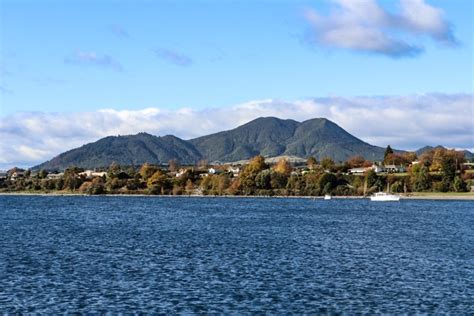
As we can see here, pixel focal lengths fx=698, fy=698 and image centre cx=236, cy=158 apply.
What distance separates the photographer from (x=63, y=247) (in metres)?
58.9

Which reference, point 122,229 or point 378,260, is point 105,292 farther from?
point 122,229

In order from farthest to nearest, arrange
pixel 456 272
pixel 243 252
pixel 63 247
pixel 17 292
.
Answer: pixel 63 247 → pixel 243 252 → pixel 456 272 → pixel 17 292

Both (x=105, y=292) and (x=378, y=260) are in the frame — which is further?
(x=378, y=260)

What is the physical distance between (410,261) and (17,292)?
27.8 meters

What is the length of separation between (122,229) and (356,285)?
4777 centimetres

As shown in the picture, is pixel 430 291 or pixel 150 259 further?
pixel 150 259

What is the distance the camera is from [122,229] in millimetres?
82438

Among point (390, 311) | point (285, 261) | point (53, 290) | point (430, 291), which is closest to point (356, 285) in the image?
point (430, 291)

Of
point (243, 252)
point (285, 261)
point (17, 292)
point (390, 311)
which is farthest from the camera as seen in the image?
point (243, 252)

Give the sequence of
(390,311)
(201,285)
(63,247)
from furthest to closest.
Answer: (63,247) < (201,285) < (390,311)

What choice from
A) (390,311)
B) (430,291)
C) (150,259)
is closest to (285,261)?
(150,259)

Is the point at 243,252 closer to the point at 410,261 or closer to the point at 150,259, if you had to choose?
the point at 150,259

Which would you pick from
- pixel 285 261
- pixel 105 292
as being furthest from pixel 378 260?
pixel 105 292

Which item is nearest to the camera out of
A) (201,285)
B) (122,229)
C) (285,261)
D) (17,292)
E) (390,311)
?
(390,311)
